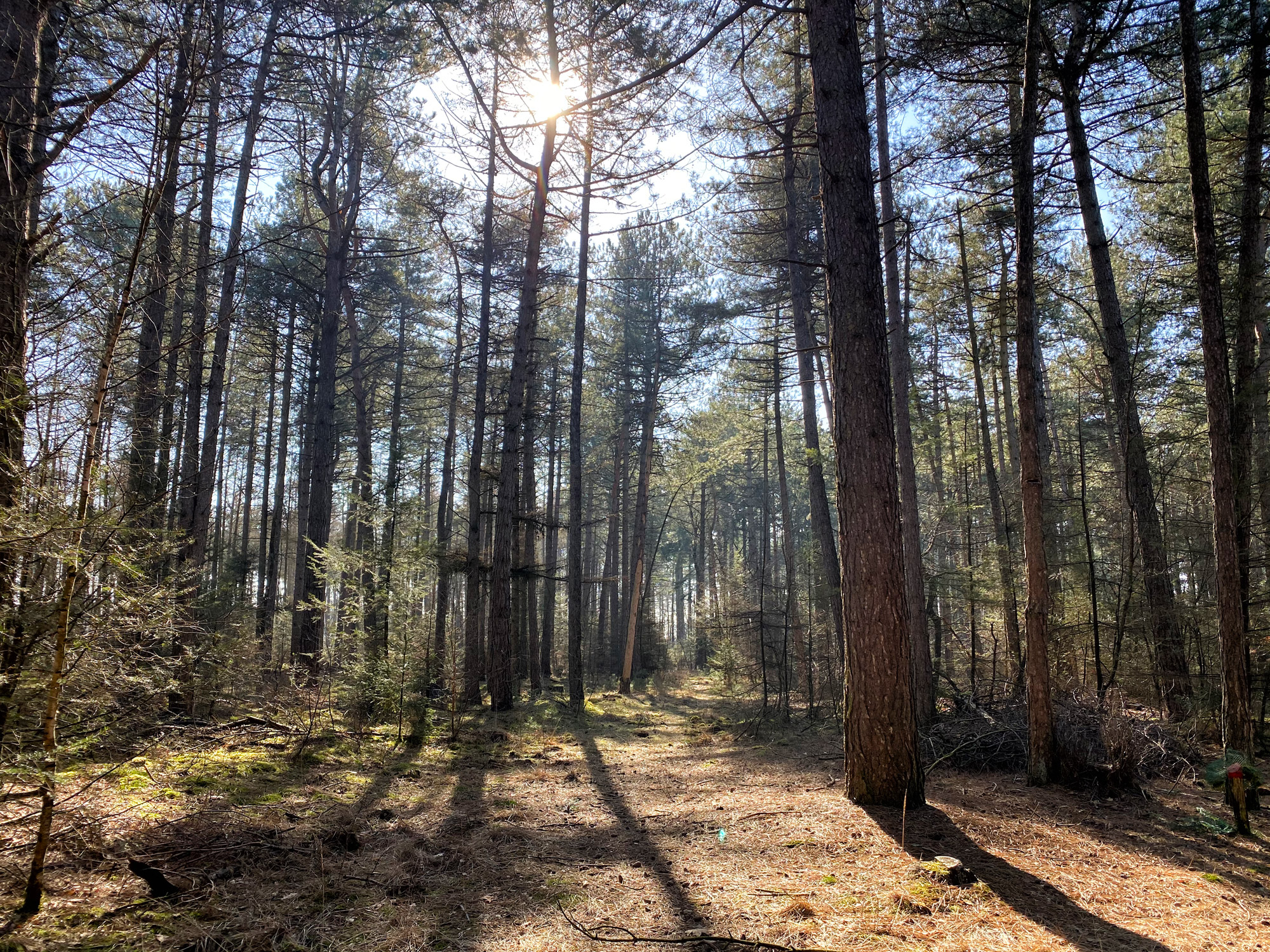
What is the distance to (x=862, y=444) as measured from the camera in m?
5.07

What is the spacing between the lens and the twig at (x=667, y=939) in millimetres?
2789

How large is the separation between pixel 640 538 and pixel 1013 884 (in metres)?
A: 15.2

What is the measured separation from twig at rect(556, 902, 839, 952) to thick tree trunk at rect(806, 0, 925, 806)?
2272 millimetres

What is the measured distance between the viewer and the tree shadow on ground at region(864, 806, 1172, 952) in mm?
2938

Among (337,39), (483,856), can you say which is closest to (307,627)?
(483,856)

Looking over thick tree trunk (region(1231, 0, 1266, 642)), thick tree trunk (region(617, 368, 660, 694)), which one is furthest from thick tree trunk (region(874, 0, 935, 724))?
thick tree trunk (region(617, 368, 660, 694))

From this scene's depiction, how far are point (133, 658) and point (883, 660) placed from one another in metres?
4.74

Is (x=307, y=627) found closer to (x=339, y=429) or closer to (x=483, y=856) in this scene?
(x=483, y=856)

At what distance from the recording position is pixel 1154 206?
11648 millimetres

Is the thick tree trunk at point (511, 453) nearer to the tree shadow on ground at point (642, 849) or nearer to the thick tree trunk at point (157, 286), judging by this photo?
the tree shadow on ground at point (642, 849)

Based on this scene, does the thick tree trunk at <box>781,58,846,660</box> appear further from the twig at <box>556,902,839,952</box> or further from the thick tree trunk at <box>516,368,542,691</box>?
the twig at <box>556,902,839,952</box>

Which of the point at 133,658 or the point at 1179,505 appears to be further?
the point at 1179,505

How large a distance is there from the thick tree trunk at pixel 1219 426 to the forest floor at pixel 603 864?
954 millimetres

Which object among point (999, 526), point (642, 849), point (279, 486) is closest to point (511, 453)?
point (642, 849)
